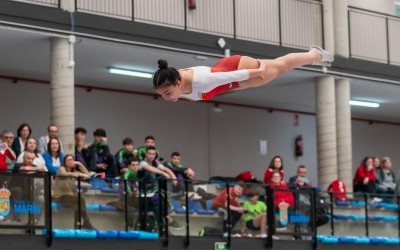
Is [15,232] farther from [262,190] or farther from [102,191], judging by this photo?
[262,190]

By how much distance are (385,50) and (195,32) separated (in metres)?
6.64

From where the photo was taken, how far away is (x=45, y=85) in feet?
83.5

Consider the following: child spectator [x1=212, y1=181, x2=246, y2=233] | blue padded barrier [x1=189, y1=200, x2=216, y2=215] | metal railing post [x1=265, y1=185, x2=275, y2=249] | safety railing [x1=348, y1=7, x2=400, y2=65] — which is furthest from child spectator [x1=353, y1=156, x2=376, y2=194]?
blue padded barrier [x1=189, y1=200, x2=216, y2=215]

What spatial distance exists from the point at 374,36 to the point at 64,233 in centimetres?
1332

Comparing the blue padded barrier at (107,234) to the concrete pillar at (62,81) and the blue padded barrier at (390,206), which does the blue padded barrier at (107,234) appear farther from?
the blue padded barrier at (390,206)

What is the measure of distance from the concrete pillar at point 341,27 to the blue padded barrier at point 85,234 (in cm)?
1119

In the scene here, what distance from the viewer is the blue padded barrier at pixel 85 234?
16.8 meters

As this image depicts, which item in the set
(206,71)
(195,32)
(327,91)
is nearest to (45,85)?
(195,32)

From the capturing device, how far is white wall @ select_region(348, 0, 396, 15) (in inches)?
1139

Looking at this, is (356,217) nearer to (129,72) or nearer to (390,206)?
(390,206)

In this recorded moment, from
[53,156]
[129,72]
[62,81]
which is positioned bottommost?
[53,156]

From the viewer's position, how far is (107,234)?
57.1 feet

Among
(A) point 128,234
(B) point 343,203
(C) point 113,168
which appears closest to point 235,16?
(B) point 343,203

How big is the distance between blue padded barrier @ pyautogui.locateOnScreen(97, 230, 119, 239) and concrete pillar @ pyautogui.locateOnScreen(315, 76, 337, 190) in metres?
9.17
